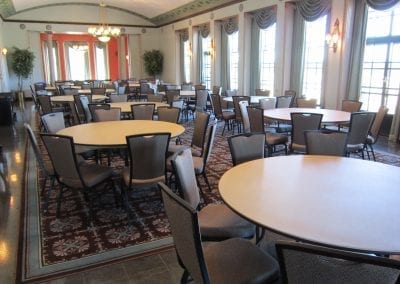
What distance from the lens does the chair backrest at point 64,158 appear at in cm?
303

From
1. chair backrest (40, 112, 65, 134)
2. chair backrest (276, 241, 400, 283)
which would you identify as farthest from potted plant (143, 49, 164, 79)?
chair backrest (276, 241, 400, 283)

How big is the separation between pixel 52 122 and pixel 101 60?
14.1 m

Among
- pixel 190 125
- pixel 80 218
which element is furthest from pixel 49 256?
pixel 190 125

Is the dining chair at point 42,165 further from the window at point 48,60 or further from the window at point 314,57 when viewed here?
the window at point 48,60

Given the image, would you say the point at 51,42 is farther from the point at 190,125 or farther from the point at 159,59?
the point at 190,125

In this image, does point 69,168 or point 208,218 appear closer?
point 208,218

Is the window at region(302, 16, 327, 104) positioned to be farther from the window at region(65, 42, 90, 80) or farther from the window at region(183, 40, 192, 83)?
the window at region(65, 42, 90, 80)

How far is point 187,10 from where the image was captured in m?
13.0

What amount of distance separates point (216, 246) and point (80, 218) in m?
1.96

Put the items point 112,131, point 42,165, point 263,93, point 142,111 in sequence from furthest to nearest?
1. point 263,93
2. point 142,111
3. point 112,131
4. point 42,165

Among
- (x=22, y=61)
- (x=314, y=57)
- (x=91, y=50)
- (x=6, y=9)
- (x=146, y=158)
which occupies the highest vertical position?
(x=6, y=9)

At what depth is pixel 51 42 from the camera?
51.2 feet

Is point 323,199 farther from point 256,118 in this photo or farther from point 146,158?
point 256,118

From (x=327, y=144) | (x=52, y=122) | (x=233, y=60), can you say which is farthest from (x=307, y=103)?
(x=233, y=60)
